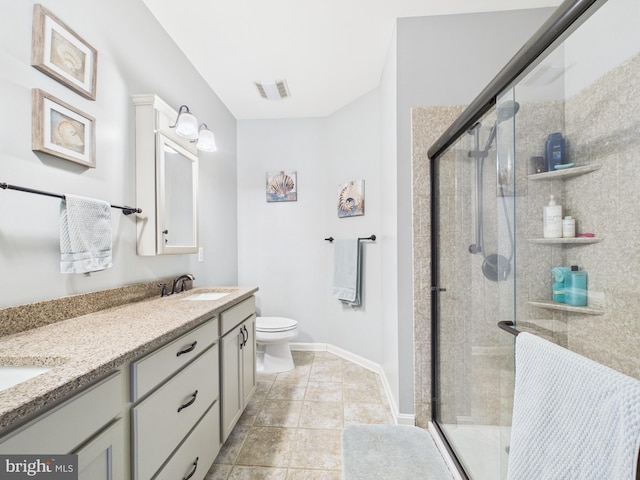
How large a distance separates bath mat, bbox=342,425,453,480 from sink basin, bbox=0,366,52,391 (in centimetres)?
132

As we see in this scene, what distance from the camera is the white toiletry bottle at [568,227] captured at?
1.31 metres

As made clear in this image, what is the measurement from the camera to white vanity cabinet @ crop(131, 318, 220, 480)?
2.87 ft

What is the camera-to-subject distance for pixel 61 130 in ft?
3.64

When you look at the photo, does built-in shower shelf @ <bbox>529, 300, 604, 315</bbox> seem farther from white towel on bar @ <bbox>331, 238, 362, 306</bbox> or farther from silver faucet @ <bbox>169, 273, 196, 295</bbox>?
silver faucet @ <bbox>169, 273, 196, 295</bbox>

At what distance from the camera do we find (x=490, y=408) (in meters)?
1.32

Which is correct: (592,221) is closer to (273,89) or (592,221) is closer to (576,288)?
(576,288)

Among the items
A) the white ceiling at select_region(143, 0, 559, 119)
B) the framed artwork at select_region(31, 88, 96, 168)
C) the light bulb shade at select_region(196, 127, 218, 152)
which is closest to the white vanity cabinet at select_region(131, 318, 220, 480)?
the framed artwork at select_region(31, 88, 96, 168)

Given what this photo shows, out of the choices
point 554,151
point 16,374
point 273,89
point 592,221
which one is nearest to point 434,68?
point 554,151

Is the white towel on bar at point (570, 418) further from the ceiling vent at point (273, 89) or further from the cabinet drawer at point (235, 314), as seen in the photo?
the ceiling vent at point (273, 89)

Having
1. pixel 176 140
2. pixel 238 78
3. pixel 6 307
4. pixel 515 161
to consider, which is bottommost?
pixel 6 307

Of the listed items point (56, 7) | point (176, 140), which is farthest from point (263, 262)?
point (56, 7)

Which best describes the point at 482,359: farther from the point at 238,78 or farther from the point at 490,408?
the point at 238,78

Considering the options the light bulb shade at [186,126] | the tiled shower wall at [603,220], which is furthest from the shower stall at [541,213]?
the light bulb shade at [186,126]

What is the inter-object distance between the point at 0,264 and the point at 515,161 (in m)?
1.94
